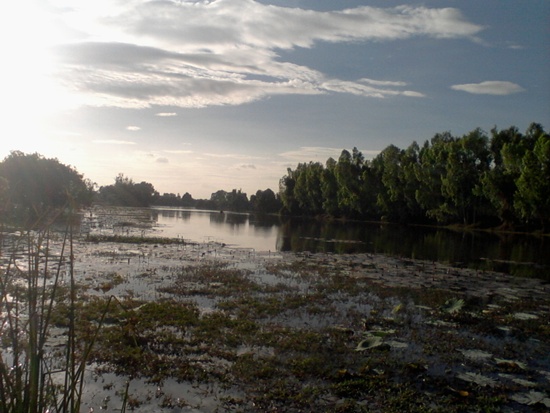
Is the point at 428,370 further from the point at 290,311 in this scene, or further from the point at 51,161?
the point at 51,161

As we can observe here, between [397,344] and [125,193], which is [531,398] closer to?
[397,344]

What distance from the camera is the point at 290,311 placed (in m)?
13.6

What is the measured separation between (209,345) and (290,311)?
3944mm

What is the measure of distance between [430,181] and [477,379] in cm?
7695

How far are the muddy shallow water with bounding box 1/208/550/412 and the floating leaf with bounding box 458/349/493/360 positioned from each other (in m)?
0.05

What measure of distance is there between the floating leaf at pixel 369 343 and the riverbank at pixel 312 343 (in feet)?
0.13

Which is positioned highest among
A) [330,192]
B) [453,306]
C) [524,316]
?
[330,192]

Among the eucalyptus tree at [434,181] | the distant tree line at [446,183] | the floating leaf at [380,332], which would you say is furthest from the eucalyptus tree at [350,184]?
the floating leaf at [380,332]

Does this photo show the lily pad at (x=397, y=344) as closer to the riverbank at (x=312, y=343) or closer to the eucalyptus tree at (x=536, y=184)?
the riverbank at (x=312, y=343)

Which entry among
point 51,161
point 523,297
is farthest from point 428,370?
point 51,161

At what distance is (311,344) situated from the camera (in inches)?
410

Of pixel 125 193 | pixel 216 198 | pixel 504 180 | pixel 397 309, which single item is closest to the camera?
pixel 397 309

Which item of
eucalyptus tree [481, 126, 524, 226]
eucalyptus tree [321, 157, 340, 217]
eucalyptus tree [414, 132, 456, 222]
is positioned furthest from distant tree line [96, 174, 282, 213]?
eucalyptus tree [481, 126, 524, 226]

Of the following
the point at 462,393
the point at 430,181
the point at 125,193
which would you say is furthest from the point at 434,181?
the point at 125,193
